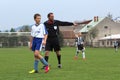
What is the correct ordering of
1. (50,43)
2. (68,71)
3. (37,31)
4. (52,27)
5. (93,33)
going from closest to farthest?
1. (37,31)
2. (68,71)
3. (52,27)
4. (50,43)
5. (93,33)

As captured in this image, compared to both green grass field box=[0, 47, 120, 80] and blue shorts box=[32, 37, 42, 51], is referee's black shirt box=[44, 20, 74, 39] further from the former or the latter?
blue shorts box=[32, 37, 42, 51]

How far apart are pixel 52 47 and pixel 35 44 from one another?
7.04ft

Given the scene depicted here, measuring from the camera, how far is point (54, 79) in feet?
37.0

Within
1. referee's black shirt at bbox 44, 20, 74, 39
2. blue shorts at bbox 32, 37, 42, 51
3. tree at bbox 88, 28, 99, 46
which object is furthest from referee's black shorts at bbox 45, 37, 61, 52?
tree at bbox 88, 28, 99, 46

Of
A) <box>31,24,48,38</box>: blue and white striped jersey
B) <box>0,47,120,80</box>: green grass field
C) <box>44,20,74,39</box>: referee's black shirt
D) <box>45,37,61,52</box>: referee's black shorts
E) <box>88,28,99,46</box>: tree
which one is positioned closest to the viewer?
<box>0,47,120,80</box>: green grass field

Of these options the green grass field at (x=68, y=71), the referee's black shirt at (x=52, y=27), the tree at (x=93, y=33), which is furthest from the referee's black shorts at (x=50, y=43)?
the tree at (x=93, y=33)

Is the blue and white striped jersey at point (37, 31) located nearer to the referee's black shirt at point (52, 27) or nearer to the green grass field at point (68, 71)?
the green grass field at point (68, 71)

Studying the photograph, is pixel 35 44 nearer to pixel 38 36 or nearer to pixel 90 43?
pixel 38 36

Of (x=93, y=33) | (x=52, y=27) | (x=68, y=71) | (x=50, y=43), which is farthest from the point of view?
(x=93, y=33)

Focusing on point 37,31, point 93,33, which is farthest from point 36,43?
point 93,33

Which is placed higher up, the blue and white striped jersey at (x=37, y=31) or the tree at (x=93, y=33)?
the tree at (x=93, y=33)

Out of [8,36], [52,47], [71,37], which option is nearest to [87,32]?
[71,37]

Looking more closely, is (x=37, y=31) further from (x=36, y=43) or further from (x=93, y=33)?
(x=93, y=33)

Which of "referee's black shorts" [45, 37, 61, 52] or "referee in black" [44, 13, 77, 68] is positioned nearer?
"referee in black" [44, 13, 77, 68]
